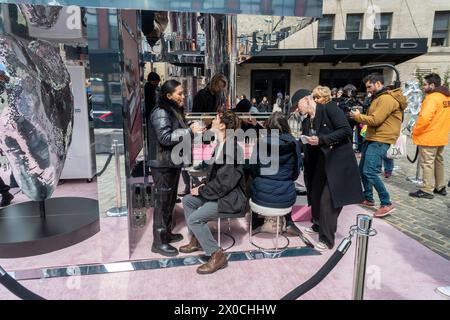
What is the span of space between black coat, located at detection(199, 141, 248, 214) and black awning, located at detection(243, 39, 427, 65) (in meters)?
14.2

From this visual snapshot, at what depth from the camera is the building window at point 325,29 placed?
19.5 metres

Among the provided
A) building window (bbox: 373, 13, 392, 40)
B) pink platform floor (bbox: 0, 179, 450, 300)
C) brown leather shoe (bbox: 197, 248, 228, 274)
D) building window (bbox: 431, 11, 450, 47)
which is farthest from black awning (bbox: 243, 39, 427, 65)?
brown leather shoe (bbox: 197, 248, 228, 274)

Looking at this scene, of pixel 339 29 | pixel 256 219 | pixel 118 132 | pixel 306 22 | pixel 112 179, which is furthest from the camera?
pixel 339 29

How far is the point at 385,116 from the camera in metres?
4.28

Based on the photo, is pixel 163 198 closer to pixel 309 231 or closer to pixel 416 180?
pixel 309 231

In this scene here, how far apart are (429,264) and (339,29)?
1883 cm

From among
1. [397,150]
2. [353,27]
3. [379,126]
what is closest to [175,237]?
[379,126]

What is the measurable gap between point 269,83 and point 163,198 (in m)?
17.5

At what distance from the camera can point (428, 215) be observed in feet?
14.9

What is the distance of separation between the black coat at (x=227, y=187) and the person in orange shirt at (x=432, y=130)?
140 inches

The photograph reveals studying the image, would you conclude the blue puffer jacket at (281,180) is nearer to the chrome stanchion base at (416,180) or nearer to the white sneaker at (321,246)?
the white sneaker at (321,246)

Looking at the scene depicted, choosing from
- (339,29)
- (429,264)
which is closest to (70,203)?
(429,264)

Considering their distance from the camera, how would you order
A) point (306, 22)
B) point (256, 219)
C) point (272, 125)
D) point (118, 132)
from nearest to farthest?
point (118, 132)
point (272, 125)
point (256, 219)
point (306, 22)

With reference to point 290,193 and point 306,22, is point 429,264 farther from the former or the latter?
point 306,22
